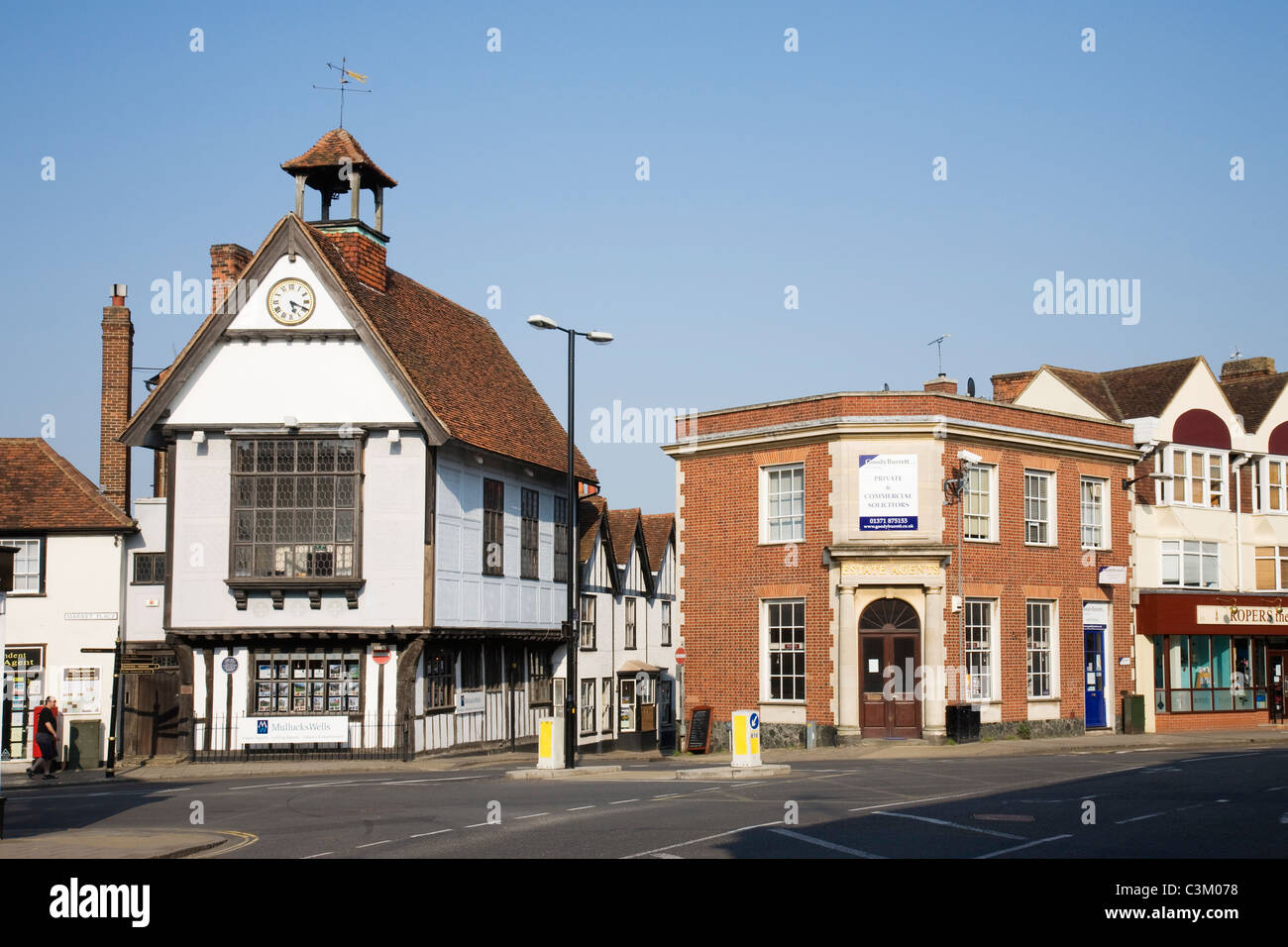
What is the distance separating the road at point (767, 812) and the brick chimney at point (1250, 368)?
2474 cm

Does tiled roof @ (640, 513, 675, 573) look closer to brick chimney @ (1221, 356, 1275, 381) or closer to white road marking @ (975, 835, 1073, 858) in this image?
brick chimney @ (1221, 356, 1275, 381)

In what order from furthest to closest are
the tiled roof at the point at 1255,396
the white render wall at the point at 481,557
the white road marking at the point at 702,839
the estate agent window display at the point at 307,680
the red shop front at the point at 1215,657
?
the tiled roof at the point at 1255,396 → the red shop front at the point at 1215,657 → the white render wall at the point at 481,557 → the estate agent window display at the point at 307,680 → the white road marking at the point at 702,839

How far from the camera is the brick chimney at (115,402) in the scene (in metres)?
37.0

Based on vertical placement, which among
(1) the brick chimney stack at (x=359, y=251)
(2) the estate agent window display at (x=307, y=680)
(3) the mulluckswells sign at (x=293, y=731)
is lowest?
(3) the mulluckswells sign at (x=293, y=731)

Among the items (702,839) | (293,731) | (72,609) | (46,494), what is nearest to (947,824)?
(702,839)

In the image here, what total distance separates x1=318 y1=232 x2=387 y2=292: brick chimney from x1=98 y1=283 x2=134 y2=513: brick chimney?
6.77 meters

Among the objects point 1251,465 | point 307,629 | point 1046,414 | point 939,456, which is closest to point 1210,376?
point 1251,465

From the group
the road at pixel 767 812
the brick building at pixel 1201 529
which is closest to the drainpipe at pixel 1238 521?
the brick building at pixel 1201 529

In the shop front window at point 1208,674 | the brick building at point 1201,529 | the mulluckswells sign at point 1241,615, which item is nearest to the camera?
the brick building at point 1201,529

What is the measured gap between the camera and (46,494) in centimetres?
3641

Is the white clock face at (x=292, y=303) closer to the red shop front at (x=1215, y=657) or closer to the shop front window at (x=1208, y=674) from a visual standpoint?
the red shop front at (x=1215, y=657)

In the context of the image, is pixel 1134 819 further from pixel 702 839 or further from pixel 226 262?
pixel 226 262

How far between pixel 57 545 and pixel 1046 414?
2651 centimetres

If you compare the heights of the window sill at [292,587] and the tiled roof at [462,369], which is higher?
the tiled roof at [462,369]
